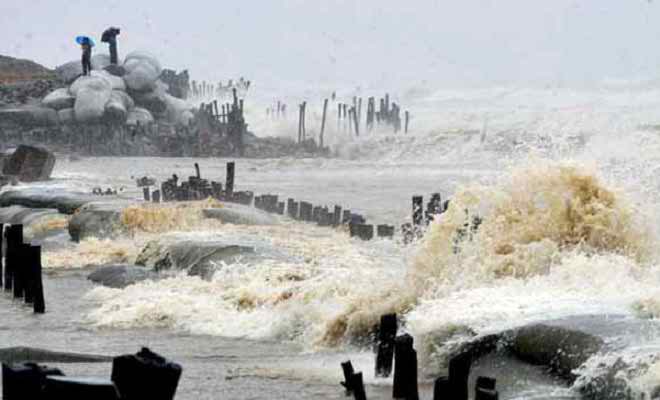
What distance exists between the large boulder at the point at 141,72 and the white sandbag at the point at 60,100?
3.21 metres

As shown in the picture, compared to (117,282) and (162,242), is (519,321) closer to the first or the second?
(117,282)

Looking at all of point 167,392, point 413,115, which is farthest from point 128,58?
point 167,392

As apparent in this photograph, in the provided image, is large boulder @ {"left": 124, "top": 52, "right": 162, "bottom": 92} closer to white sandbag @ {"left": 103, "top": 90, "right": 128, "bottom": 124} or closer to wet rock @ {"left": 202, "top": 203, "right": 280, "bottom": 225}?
white sandbag @ {"left": 103, "top": 90, "right": 128, "bottom": 124}

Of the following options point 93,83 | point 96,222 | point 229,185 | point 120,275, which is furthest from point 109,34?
point 120,275

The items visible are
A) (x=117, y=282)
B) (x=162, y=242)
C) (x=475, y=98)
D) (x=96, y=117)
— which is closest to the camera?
(x=117, y=282)

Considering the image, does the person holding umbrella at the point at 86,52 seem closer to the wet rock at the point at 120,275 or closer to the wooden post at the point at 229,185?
the wooden post at the point at 229,185

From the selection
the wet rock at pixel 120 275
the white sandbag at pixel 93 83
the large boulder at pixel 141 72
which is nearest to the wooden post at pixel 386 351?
the wet rock at pixel 120 275

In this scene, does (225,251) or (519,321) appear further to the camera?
(225,251)

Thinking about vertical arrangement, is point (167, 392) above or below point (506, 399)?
above

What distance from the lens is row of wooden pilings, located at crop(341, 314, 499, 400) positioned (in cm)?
792

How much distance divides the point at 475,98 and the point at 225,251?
85362mm

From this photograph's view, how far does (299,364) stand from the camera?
442 inches

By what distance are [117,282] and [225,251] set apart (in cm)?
151

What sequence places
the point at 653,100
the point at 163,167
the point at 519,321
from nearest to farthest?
1. the point at 519,321
2. the point at 163,167
3. the point at 653,100
